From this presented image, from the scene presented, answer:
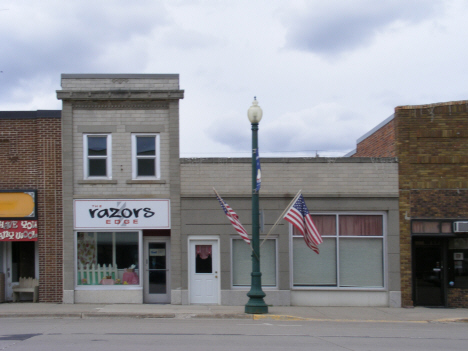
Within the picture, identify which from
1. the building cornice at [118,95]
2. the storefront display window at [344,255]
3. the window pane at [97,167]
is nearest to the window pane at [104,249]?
the window pane at [97,167]

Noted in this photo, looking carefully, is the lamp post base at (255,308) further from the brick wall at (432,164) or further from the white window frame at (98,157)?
the white window frame at (98,157)

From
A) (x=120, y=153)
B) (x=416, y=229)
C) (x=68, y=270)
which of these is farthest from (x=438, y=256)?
(x=68, y=270)

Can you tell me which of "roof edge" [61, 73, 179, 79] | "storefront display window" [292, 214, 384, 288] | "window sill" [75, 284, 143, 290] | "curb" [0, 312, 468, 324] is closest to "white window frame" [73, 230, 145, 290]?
"window sill" [75, 284, 143, 290]

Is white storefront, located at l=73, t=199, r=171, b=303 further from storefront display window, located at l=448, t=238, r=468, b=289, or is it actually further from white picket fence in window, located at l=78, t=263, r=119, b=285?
storefront display window, located at l=448, t=238, r=468, b=289

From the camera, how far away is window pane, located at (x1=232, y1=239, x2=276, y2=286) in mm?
16797

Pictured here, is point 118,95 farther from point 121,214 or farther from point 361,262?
point 361,262

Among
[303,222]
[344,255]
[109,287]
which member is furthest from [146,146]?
[344,255]

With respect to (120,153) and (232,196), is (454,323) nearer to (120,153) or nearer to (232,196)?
(232,196)

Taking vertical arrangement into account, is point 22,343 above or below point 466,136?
below

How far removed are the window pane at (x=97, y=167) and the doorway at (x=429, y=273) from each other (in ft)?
34.2

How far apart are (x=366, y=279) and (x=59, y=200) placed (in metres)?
10.2

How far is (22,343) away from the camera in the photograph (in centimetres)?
995

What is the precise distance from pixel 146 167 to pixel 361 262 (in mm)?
7642

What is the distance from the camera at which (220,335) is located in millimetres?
11086
